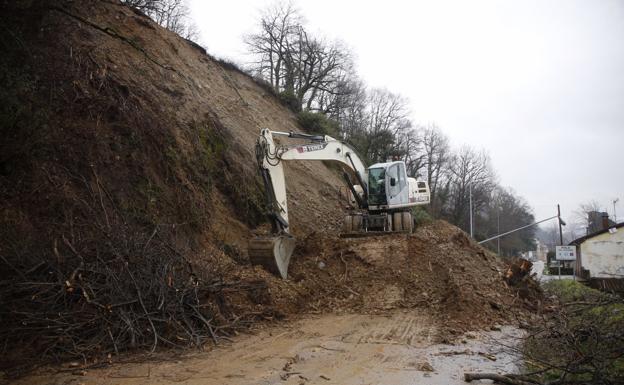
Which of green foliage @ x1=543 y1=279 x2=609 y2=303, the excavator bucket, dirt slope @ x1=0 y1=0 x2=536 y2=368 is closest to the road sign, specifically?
green foliage @ x1=543 y1=279 x2=609 y2=303

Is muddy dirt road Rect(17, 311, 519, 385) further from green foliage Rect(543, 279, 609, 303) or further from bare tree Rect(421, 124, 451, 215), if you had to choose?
bare tree Rect(421, 124, 451, 215)

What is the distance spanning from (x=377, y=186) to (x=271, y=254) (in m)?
4.87

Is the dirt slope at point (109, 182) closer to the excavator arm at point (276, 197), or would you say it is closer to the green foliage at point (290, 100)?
the excavator arm at point (276, 197)

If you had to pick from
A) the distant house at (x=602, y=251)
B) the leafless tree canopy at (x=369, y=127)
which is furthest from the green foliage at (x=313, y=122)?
the distant house at (x=602, y=251)

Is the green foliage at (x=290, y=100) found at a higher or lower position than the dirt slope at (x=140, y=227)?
higher

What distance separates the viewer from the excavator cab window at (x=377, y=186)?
14477mm

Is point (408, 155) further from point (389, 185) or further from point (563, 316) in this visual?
point (563, 316)

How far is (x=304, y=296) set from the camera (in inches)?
420

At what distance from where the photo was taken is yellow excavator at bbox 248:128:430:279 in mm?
11578

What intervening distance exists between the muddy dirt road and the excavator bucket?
5.76ft

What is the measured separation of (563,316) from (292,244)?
6.06 metres

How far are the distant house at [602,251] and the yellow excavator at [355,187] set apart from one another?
24351 mm

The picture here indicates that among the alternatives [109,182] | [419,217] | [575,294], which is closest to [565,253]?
[419,217]

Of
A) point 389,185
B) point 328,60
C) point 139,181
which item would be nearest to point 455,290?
point 389,185
